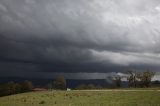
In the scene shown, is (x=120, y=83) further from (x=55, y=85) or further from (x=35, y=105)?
(x=35, y=105)

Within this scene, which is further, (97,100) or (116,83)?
(116,83)

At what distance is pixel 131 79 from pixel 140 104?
101507mm

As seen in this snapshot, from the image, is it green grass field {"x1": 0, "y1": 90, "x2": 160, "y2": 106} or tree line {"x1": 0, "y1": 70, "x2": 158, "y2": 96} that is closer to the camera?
green grass field {"x1": 0, "y1": 90, "x2": 160, "y2": 106}

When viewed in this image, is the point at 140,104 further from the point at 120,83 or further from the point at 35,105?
the point at 120,83

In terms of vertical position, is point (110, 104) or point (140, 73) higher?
point (140, 73)

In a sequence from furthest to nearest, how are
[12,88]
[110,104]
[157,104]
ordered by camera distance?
[12,88], [110,104], [157,104]

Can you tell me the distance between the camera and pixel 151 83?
145 metres

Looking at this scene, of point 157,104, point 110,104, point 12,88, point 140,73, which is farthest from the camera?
point 12,88

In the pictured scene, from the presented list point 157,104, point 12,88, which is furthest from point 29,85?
point 157,104

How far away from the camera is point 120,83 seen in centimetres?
15562

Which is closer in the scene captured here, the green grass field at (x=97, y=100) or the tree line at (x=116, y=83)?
the green grass field at (x=97, y=100)

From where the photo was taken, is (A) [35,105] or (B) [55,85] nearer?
(A) [35,105]

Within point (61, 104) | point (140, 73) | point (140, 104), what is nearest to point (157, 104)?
point (140, 104)

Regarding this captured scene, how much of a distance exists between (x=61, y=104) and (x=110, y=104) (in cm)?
759
